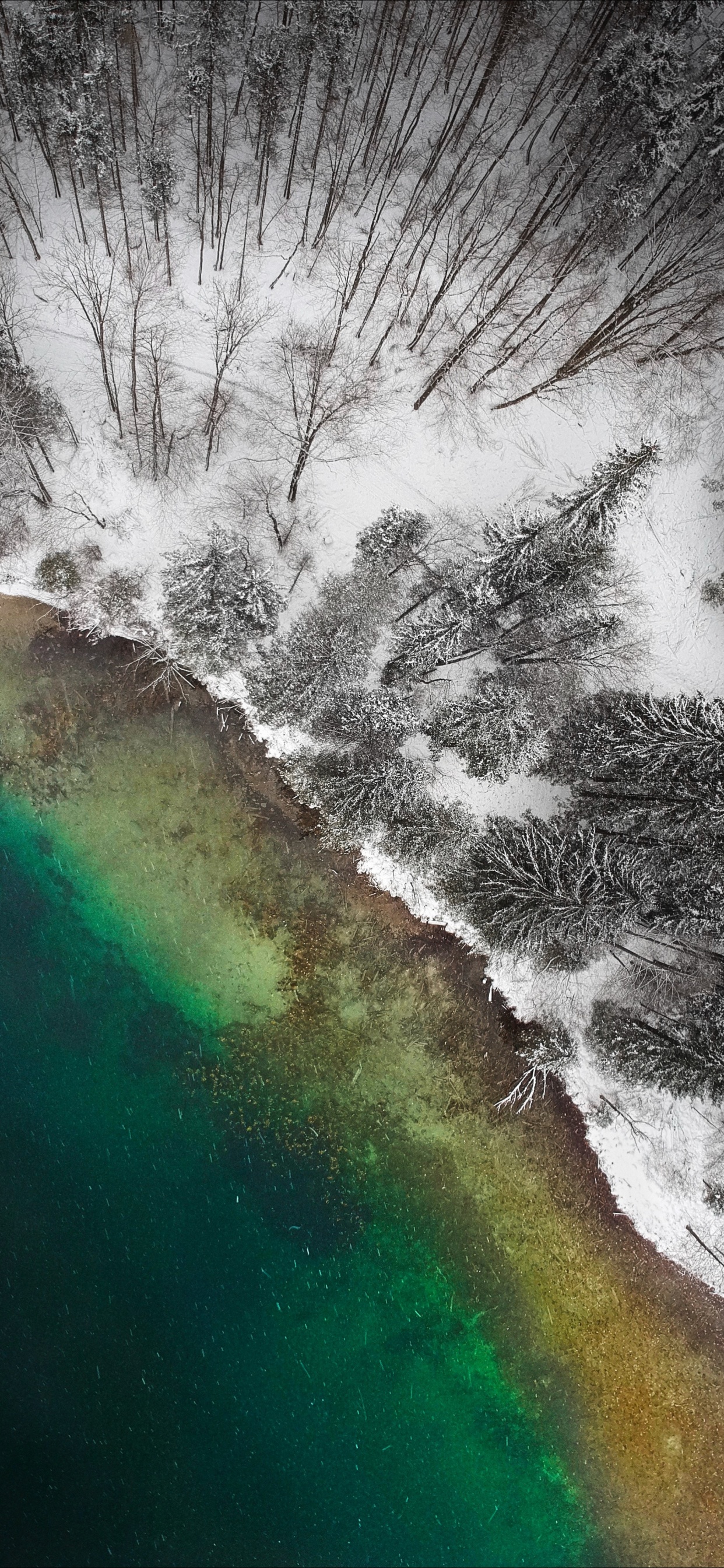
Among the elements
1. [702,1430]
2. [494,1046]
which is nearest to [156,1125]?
[494,1046]

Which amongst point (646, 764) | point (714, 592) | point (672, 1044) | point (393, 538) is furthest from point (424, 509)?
point (672, 1044)

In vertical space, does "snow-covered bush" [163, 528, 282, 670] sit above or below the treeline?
below

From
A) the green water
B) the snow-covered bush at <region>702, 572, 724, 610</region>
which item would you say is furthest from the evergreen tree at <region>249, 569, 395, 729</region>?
the snow-covered bush at <region>702, 572, 724, 610</region>

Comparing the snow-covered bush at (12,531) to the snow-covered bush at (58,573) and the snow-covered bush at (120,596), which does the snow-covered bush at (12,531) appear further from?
the snow-covered bush at (120,596)

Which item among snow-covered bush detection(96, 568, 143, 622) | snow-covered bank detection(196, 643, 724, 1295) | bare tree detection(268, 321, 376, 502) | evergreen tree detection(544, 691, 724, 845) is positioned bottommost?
snow-covered bank detection(196, 643, 724, 1295)

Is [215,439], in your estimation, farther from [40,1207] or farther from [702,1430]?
[702,1430]

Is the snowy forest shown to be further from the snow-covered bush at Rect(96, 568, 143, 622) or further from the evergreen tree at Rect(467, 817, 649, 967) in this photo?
the evergreen tree at Rect(467, 817, 649, 967)
